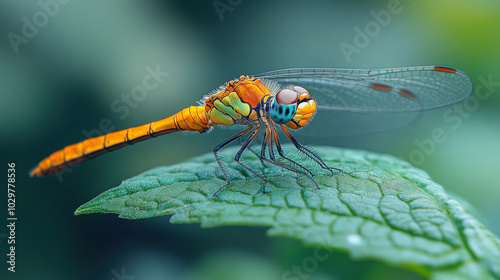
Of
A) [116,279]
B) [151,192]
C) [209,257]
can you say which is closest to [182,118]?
[151,192]

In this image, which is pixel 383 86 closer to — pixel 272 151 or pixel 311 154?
pixel 311 154

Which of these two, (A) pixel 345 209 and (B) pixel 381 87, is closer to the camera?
(A) pixel 345 209

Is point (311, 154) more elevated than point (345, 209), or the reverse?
point (311, 154)

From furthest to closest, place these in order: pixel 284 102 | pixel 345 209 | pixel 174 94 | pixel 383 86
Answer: pixel 174 94 < pixel 383 86 < pixel 284 102 < pixel 345 209

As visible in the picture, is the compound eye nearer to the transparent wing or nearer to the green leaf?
the transparent wing

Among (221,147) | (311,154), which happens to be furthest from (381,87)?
→ (221,147)

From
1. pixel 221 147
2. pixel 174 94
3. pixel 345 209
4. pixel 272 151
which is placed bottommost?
pixel 345 209
